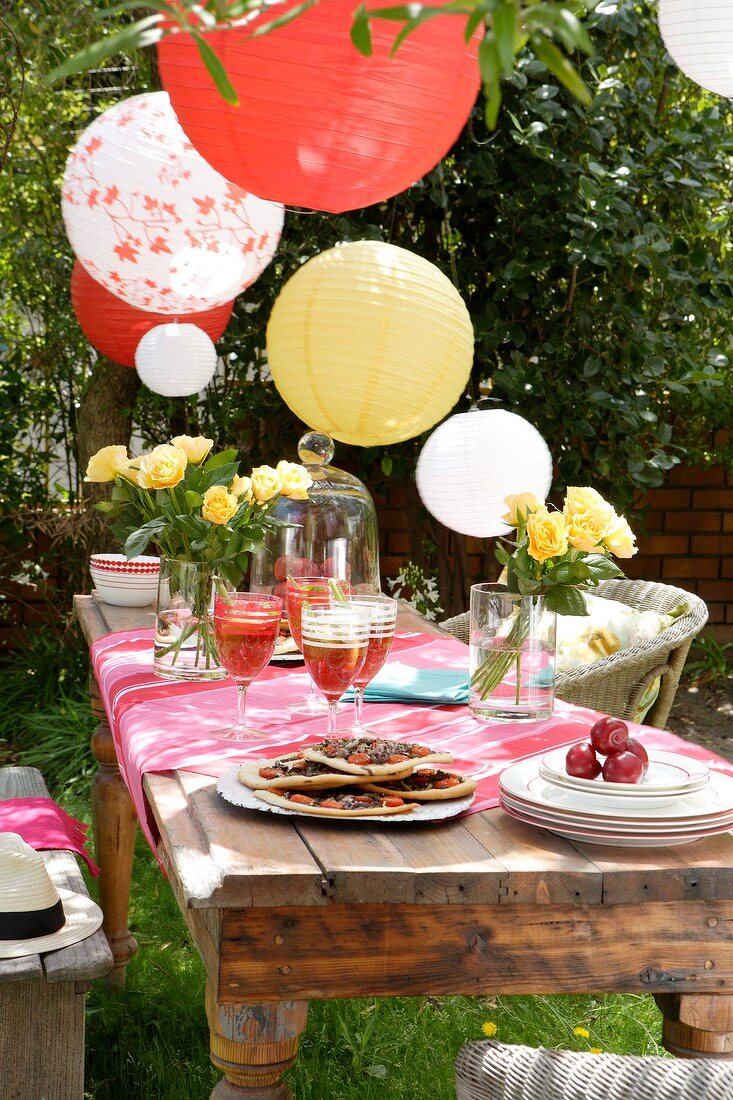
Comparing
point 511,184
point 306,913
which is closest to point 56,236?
point 511,184

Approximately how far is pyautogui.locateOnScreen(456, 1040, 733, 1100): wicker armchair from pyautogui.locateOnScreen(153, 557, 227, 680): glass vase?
1.04m

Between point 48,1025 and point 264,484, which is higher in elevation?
point 264,484

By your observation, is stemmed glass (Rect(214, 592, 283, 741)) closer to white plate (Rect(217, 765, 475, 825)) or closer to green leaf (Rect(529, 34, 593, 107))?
white plate (Rect(217, 765, 475, 825))

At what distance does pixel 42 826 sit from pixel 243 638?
104 cm

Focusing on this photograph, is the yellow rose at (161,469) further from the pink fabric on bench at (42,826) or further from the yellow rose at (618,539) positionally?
the pink fabric on bench at (42,826)

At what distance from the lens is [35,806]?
8.40ft

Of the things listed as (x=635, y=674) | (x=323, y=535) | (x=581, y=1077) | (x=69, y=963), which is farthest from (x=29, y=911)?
(x=635, y=674)

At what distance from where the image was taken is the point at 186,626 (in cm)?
197

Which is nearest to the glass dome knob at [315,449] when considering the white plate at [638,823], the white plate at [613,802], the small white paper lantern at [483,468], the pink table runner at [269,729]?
the small white paper lantern at [483,468]

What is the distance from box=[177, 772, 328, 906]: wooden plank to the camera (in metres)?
1.11

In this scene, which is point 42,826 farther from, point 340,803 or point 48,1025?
point 340,803

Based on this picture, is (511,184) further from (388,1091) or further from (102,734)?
(388,1091)

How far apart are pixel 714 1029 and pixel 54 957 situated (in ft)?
3.36

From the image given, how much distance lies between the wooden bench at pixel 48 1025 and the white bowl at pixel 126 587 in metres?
0.91
